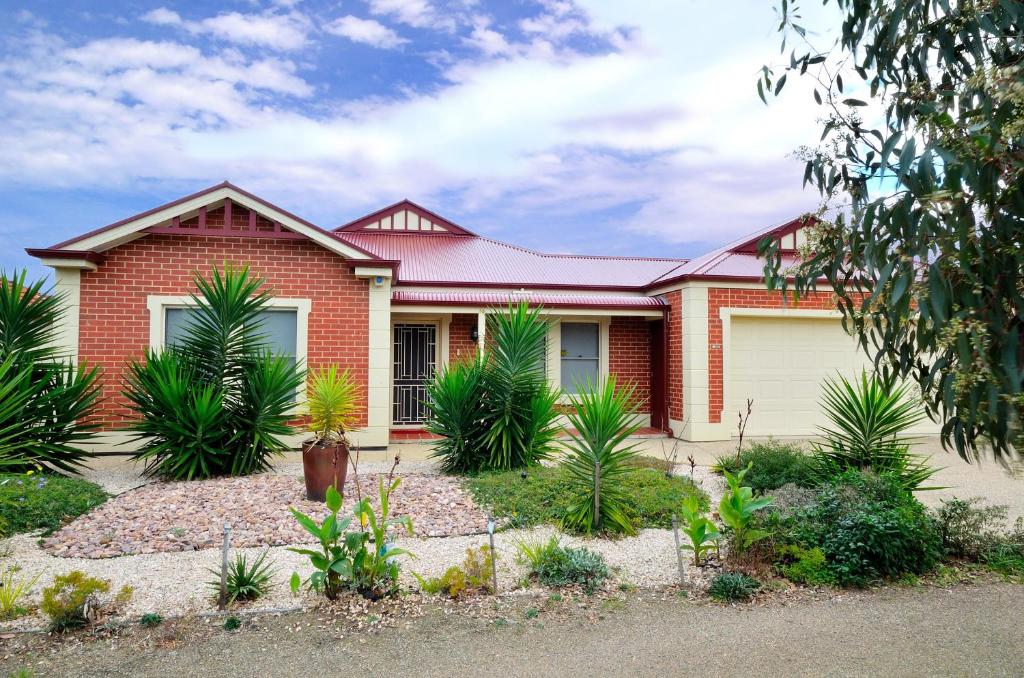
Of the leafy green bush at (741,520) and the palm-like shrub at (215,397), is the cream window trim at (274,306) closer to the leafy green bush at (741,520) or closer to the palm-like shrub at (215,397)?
the palm-like shrub at (215,397)

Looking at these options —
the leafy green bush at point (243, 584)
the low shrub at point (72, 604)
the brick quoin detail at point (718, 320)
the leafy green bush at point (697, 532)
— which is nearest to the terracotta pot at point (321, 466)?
the leafy green bush at point (243, 584)

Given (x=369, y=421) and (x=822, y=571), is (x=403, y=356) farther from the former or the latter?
(x=822, y=571)

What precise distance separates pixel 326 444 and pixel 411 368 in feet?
20.3

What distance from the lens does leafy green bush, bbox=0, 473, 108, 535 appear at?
6.32 metres

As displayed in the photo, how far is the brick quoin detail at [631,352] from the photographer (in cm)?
1420

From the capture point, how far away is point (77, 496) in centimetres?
704

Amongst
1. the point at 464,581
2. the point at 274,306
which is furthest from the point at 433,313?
the point at 464,581

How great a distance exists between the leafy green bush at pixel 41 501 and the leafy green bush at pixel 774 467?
6890 mm

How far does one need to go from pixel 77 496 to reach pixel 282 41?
652cm

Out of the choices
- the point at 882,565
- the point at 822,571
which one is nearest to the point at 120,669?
the point at 822,571

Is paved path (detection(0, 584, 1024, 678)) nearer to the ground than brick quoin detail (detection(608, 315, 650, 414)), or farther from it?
nearer to the ground

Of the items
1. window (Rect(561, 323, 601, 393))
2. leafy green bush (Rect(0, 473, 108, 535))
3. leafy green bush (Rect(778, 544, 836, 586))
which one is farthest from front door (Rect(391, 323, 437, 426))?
leafy green bush (Rect(778, 544, 836, 586))

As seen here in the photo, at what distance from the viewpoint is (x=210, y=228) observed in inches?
427

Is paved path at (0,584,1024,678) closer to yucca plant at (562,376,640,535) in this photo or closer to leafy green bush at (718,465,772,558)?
leafy green bush at (718,465,772,558)
